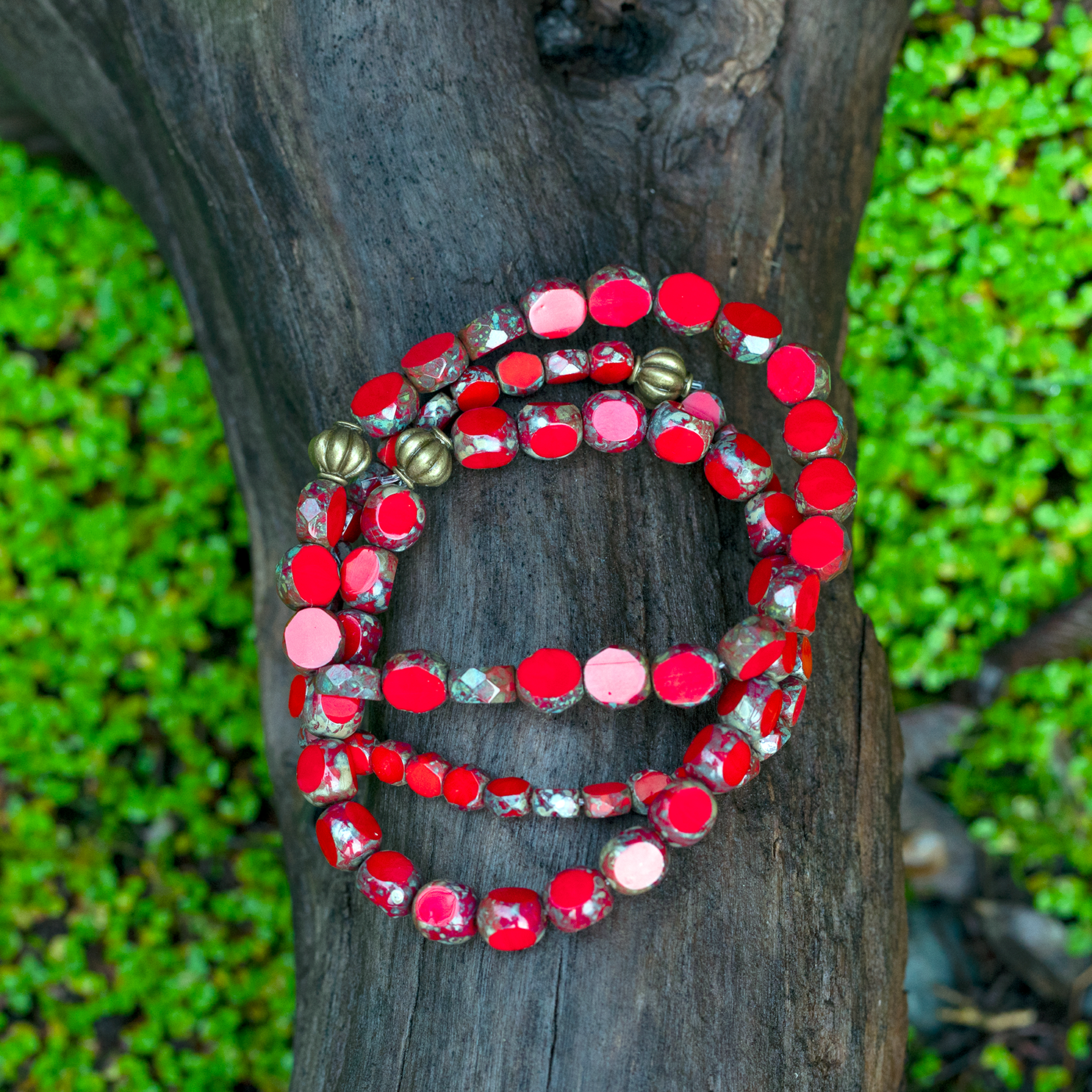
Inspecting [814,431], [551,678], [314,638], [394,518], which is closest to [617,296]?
[814,431]

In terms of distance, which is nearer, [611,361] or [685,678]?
[685,678]

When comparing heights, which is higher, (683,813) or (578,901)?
(683,813)

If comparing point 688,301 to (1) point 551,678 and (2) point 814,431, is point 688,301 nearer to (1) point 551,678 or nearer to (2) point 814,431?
(2) point 814,431

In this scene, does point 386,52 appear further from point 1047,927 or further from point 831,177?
point 1047,927

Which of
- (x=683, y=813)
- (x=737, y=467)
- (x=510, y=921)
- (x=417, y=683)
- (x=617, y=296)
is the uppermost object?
(x=617, y=296)

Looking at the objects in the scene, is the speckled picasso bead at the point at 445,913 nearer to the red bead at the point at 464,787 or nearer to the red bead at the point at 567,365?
the red bead at the point at 464,787

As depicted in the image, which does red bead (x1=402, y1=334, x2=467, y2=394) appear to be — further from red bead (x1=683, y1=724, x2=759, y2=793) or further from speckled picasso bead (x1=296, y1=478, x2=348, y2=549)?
red bead (x1=683, y1=724, x2=759, y2=793)

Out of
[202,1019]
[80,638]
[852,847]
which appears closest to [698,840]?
[852,847]

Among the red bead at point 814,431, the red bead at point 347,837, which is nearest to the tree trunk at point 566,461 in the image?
the red bead at point 347,837

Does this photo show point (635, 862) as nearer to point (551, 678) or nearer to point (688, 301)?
point (551, 678)
